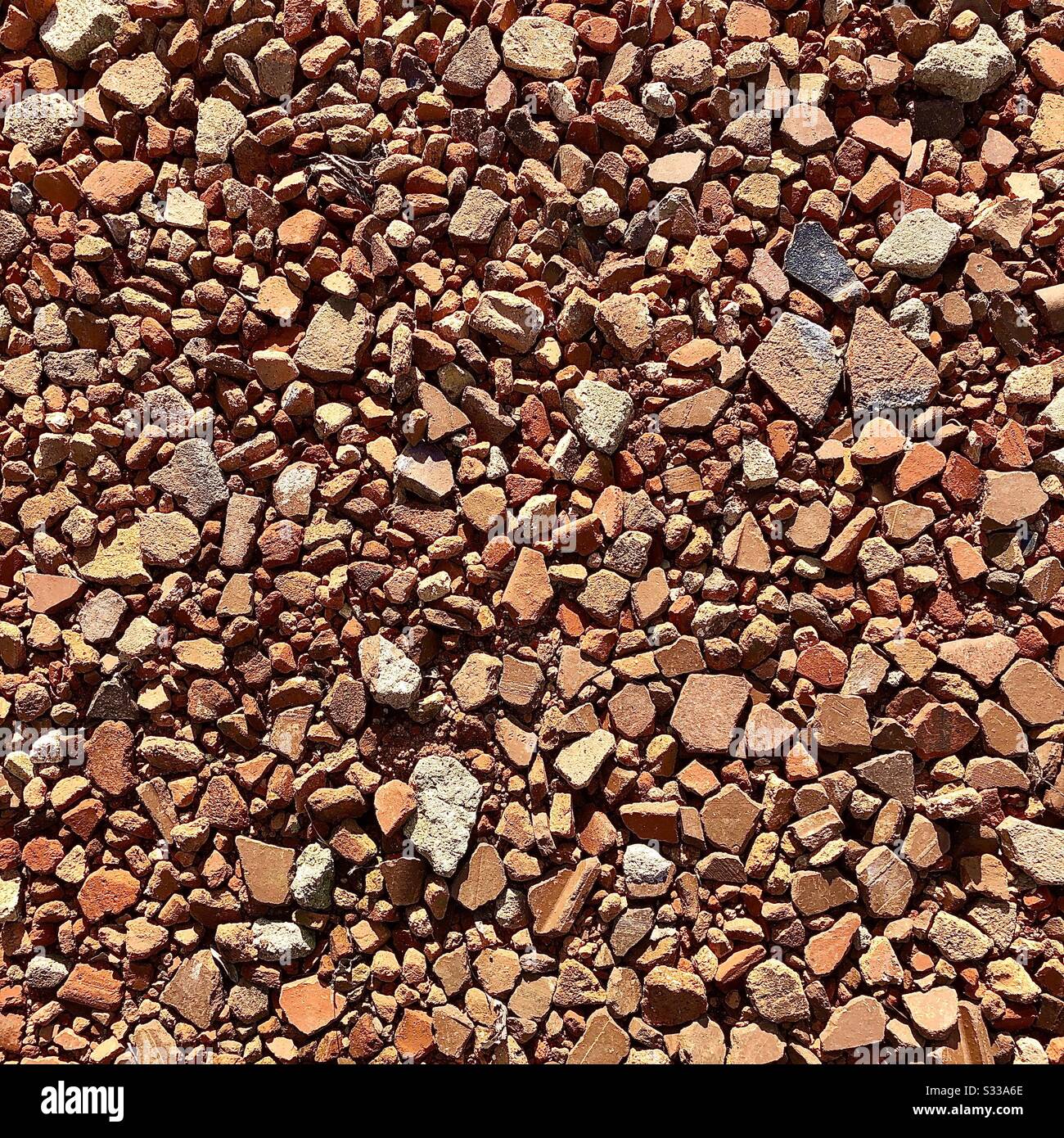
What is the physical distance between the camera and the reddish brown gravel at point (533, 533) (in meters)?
2.11

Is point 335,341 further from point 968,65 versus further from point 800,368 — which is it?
point 968,65

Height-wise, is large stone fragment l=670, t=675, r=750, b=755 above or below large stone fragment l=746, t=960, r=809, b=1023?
above

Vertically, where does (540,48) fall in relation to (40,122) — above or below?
above

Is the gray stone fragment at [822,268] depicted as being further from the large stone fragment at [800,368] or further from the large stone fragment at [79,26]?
the large stone fragment at [79,26]

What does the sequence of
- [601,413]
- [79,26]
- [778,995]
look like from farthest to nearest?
[79,26]
[601,413]
[778,995]

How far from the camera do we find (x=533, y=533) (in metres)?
2.19

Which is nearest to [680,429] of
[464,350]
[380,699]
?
[464,350]

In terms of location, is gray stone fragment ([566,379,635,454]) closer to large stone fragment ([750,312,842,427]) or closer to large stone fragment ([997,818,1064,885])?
large stone fragment ([750,312,842,427])

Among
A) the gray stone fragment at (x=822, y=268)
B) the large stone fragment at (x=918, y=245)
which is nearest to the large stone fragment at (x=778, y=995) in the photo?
the gray stone fragment at (x=822, y=268)

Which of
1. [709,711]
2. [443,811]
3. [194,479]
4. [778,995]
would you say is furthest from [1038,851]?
[194,479]

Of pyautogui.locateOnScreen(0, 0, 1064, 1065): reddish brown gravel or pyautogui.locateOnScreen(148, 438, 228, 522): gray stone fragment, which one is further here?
pyautogui.locateOnScreen(148, 438, 228, 522): gray stone fragment

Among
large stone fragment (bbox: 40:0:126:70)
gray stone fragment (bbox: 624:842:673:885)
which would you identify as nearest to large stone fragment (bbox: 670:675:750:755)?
gray stone fragment (bbox: 624:842:673:885)

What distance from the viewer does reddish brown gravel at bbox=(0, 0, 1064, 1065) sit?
2.11 metres

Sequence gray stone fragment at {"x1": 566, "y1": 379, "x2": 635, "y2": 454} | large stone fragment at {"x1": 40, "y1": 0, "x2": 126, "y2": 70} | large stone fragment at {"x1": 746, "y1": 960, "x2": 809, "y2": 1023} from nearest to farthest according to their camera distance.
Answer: large stone fragment at {"x1": 746, "y1": 960, "x2": 809, "y2": 1023} → gray stone fragment at {"x1": 566, "y1": 379, "x2": 635, "y2": 454} → large stone fragment at {"x1": 40, "y1": 0, "x2": 126, "y2": 70}
